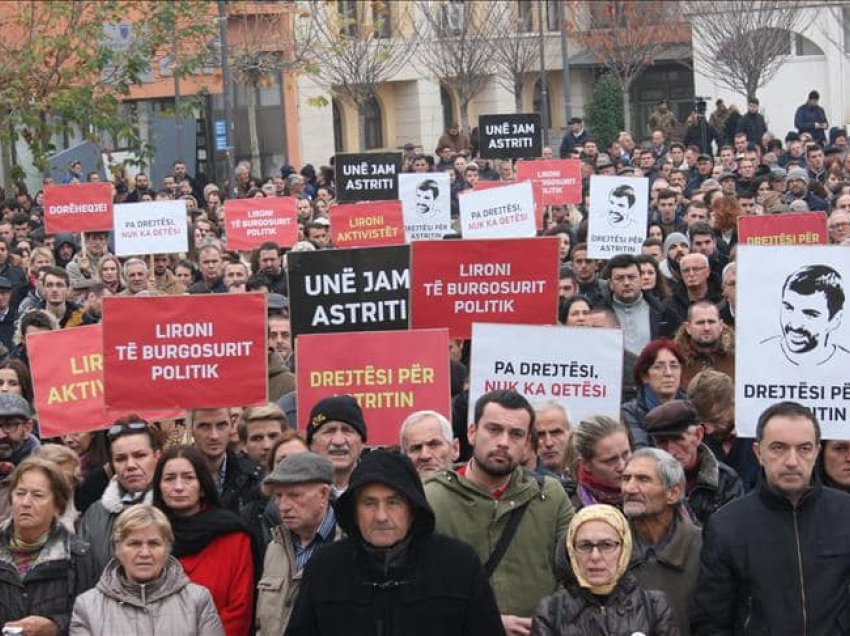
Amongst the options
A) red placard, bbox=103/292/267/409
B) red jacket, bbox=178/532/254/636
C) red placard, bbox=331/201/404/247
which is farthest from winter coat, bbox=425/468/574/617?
red placard, bbox=331/201/404/247

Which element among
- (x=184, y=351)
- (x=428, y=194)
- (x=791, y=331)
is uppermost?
(x=428, y=194)

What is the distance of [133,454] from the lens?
27.8ft

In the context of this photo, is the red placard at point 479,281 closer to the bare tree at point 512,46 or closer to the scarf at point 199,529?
the scarf at point 199,529

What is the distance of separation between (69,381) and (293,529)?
10.5 ft

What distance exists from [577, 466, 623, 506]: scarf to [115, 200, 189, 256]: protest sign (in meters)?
11.1

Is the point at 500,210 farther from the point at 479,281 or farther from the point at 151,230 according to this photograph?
the point at 479,281

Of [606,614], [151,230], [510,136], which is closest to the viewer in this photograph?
[606,614]

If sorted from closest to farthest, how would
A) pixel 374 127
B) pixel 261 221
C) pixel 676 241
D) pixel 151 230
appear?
pixel 676 241 → pixel 151 230 → pixel 261 221 → pixel 374 127

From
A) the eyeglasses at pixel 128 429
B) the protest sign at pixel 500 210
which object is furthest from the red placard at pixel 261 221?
the eyeglasses at pixel 128 429

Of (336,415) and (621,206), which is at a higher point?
(621,206)

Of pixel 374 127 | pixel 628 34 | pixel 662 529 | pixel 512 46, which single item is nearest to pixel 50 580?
pixel 662 529

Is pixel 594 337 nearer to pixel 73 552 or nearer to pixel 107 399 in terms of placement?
pixel 107 399

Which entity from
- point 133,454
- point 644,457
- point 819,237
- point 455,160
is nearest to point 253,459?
point 133,454

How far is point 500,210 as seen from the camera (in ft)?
57.9
